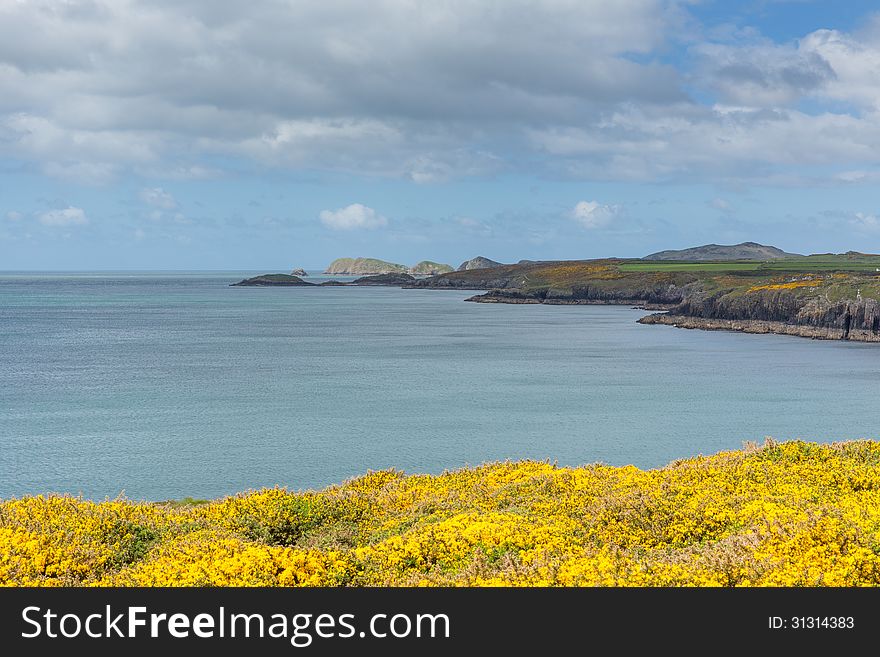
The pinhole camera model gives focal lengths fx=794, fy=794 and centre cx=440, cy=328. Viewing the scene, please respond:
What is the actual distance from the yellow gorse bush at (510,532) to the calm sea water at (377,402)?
1958 cm

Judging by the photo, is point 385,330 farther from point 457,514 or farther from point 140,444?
point 457,514

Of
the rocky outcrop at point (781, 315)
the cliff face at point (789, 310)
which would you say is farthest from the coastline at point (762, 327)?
Result: the cliff face at point (789, 310)

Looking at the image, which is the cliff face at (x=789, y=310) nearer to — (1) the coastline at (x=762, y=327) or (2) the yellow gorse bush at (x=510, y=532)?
(1) the coastline at (x=762, y=327)

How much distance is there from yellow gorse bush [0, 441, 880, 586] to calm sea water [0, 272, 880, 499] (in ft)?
64.2

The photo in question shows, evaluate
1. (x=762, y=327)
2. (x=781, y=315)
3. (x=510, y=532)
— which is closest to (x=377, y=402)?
(x=510, y=532)

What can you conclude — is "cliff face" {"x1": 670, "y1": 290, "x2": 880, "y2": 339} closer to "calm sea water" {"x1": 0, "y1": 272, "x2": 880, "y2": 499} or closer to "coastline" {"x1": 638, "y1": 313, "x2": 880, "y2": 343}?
"coastline" {"x1": 638, "y1": 313, "x2": 880, "y2": 343}

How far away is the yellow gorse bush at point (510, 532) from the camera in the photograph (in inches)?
496

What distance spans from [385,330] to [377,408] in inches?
2763

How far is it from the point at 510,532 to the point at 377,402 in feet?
158

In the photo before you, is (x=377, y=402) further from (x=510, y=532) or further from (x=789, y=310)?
(x=789, y=310)

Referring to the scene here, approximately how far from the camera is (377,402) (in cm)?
6291

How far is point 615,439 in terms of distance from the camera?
162ft
